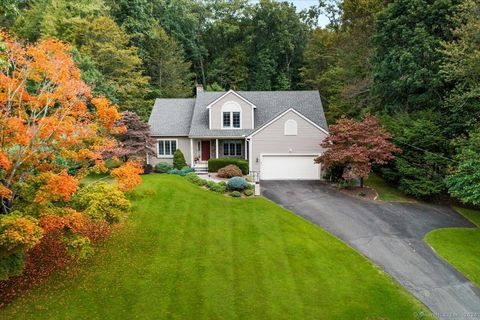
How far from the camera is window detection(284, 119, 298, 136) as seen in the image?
27.3 meters

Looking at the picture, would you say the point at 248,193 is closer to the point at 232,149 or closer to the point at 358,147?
the point at 358,147

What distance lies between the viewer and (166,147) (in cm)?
3055

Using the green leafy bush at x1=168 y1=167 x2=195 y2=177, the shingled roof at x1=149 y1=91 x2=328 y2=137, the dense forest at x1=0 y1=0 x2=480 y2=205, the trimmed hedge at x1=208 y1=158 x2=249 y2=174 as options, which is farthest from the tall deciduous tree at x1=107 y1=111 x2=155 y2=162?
the trimmed hedge at x1=208 y1=158 x2=249 y2=174

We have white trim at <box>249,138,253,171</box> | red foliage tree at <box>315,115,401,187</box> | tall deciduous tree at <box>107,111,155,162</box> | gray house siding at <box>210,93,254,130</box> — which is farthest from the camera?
gray house siding at <box>210,93,254,130</box>

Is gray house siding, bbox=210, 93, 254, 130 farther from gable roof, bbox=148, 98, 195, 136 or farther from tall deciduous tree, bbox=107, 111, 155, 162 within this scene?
tall deciduous tree, bbox=107, 111, 155, 162

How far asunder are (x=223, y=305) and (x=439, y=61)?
2000cm

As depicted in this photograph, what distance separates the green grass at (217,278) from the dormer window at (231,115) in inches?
499

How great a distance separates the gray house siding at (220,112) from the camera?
29.9 metres

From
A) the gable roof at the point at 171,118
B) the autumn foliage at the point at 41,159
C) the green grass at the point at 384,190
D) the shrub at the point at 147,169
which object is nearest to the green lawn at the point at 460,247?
the green grass at the point at 384,190

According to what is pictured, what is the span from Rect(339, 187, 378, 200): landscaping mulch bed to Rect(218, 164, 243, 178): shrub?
24.2 feet

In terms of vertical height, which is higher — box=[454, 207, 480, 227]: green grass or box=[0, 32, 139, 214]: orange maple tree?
box=[0, 32, 139, 214]: orange maple tree

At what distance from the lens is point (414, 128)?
2359cm

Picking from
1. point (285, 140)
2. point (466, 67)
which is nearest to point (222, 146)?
point (285, 140)

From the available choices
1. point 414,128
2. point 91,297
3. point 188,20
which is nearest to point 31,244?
point 91,297
